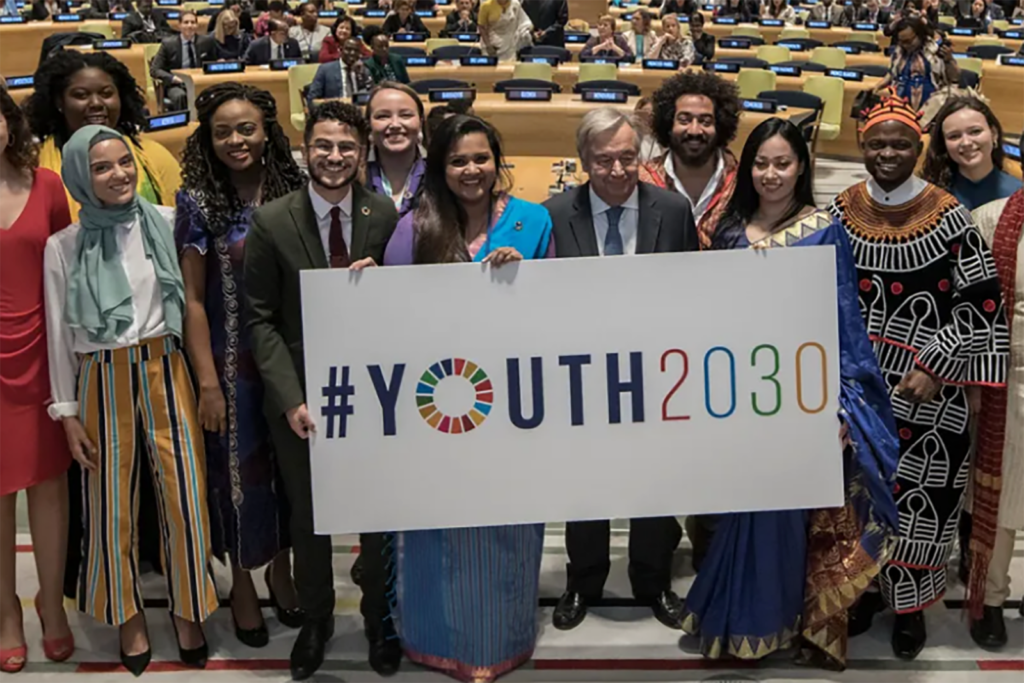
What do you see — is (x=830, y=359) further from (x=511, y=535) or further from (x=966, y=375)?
(x=511, y=535)

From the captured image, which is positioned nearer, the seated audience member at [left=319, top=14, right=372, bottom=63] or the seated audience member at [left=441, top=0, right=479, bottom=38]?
the seated audience member at [left=319, top=14, right=372, bottom=63]

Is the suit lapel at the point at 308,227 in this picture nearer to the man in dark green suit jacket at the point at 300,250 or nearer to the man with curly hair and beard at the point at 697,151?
the man in dark green suit jacket at the point at 300,250

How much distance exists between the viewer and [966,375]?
300 cm

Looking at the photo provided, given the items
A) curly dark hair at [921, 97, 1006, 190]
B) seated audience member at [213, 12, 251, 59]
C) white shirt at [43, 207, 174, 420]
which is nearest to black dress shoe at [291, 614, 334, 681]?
white shirt at [43, 207, 174, 420]

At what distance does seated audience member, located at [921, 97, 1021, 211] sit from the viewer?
347cm

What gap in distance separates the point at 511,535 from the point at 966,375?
141 cm

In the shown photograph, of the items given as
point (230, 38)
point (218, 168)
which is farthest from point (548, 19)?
point (218, 168)

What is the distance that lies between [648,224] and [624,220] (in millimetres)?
82


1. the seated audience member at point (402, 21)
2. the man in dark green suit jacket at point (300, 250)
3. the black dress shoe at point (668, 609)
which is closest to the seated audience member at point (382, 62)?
the seated audience member at point (402, 21)

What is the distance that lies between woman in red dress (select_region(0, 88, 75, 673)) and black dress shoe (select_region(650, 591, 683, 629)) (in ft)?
6.37

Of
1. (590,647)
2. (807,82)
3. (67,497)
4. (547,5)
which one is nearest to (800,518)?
(590,647)

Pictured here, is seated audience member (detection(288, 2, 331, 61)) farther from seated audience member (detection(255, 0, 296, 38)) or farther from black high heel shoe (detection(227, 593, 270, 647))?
black high heel shoe (detection(227, 593, 270, 647))

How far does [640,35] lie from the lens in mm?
11906

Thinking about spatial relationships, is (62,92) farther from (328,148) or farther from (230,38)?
(230,38)
